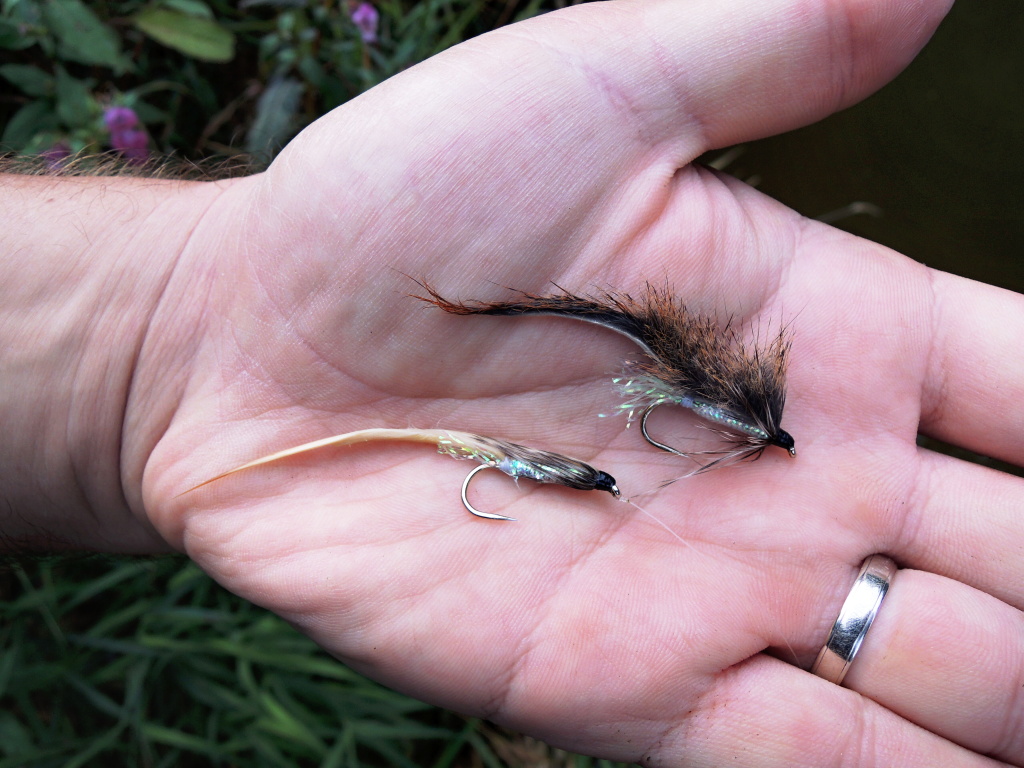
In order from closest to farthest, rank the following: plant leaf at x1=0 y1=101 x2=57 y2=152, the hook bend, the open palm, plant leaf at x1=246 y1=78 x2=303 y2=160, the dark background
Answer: the open palm → the hook bend → plant leaf at x1=0 y1=101 x2=57 y2=152 → plant leaf at x1=246 y1=78 x2=303 y2=160 → the dark background

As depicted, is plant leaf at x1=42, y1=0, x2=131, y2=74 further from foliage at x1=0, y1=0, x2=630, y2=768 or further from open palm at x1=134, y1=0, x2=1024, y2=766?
open palm at x1=134, y1=0, x2=1024, y2=766

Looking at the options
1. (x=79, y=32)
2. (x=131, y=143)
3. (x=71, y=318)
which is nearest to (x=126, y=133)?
(x=131, y=143)

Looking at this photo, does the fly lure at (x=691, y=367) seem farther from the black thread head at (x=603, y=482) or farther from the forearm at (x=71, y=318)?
the forearm at (x=71, y=318)

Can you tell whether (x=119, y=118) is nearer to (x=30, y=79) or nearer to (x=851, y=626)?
(x=30, y=79)

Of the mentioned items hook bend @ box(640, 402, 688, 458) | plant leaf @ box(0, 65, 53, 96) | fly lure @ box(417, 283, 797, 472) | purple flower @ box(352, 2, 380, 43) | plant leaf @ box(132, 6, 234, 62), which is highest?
purple flower @ box(352, 2, 380, 43)

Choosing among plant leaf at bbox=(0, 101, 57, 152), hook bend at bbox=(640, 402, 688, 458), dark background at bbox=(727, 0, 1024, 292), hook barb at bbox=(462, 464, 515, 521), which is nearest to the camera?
hook barb at bbox=(462, 464, 515, 521)

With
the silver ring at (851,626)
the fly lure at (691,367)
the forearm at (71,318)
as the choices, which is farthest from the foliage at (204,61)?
the silver ring at (851,626)

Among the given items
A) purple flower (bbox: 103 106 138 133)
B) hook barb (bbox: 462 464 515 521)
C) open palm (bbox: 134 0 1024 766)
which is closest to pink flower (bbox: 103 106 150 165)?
purple flower (bbox: 103 106 138 133)
